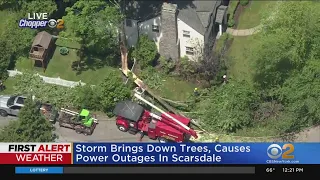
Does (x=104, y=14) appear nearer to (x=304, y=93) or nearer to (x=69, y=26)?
(x=69, y=26)

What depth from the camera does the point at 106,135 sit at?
54.4 m

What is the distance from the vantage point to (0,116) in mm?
55625

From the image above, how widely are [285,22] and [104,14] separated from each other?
17.1m

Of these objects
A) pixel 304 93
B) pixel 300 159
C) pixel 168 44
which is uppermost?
pixel 168 44

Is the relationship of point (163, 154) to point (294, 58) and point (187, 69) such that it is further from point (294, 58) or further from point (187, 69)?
point (187, 69)

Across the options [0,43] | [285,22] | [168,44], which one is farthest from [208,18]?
[0,43]

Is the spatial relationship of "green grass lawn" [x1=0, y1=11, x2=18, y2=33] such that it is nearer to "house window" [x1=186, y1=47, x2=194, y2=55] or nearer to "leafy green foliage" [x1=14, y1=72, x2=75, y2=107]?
"leafy green foliage" [x1=14, y1=72, x2=75, y2=107]

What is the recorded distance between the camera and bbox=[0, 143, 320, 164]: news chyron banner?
141 ft

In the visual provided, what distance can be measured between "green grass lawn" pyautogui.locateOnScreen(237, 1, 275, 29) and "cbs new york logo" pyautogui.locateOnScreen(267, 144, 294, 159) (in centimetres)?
2583

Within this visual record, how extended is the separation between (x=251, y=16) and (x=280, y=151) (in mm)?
28179

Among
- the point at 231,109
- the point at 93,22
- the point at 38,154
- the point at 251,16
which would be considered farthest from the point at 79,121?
the point at 251,16

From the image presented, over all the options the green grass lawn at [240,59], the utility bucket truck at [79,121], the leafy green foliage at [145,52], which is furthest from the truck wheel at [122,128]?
the green grass lawn at [240,59]

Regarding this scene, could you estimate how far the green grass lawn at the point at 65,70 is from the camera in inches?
2341

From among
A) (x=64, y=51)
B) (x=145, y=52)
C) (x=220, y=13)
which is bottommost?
(x=145, y=52)
